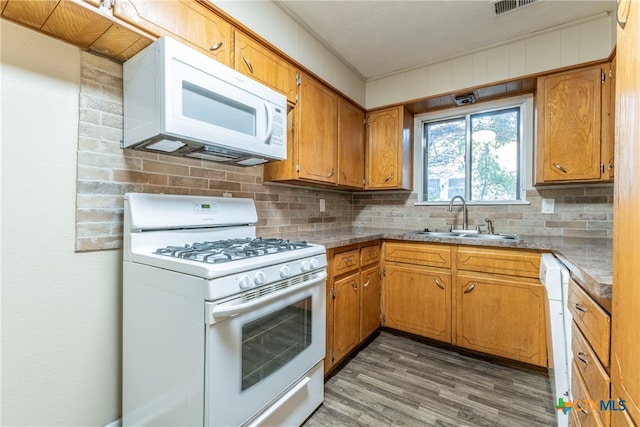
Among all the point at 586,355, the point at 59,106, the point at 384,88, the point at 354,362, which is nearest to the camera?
the point at 586,355

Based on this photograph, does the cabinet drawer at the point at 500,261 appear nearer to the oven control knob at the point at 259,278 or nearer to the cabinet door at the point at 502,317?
the cabinet door at the point at 502,317

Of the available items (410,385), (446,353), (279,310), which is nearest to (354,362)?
(410,385)

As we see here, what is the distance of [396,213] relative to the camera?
10.2 feet

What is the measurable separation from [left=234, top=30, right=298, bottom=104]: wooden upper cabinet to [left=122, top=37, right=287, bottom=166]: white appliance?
0.86 ft

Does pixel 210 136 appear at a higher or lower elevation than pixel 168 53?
lower

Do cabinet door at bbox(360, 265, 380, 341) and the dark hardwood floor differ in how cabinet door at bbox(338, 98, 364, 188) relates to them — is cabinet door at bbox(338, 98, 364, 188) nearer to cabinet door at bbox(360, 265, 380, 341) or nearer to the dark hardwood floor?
cabinet door at bbox(360, 265, 380, 341)

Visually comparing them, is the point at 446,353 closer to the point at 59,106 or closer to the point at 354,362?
the point at 354,362

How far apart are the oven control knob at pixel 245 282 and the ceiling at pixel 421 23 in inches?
74.2

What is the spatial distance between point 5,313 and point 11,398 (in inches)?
13.1

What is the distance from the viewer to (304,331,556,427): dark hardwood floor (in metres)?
1.56

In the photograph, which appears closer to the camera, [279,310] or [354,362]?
[279,310]

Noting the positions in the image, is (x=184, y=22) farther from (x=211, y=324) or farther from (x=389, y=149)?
(x=389, y=149)

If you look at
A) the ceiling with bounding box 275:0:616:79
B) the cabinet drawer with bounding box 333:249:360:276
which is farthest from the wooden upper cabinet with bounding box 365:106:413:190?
the cabinet drawer with bounding box 333:249:360:276

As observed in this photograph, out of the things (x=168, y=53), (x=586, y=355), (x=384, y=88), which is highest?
(x=384, y=88)
